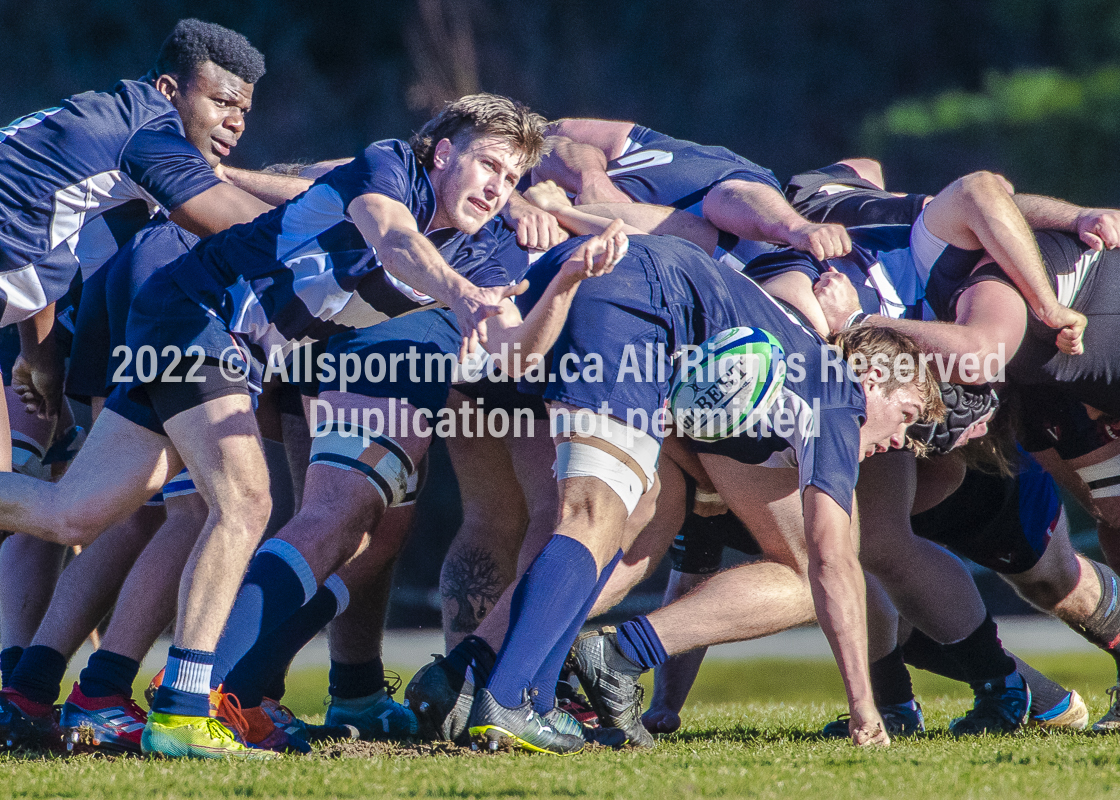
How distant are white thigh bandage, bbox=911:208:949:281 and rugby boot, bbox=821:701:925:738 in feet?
4.35

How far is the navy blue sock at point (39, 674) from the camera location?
345 centimetres

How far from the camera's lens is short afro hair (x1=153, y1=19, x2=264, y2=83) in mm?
3881

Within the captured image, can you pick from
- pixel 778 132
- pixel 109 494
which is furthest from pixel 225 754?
pixel 778 132

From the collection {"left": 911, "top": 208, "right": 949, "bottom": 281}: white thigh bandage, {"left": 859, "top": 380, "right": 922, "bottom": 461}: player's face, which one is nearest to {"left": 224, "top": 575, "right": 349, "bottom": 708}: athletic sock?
{"left": 859, "top": 380, "right": 922, "bottom": 461}: player's face

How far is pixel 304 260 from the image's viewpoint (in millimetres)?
3287

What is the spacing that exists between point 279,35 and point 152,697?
574 inches

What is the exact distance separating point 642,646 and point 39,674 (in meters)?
1.67

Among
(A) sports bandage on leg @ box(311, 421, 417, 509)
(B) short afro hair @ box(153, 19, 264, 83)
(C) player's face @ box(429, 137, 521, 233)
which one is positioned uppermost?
(B) short afro hair @ box(153, 19, 264, 83)

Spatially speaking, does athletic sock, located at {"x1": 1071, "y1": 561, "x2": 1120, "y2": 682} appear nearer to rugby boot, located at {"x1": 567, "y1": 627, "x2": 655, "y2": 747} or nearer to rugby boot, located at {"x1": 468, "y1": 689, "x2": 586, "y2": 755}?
rugby boot, located at {"x1": 567, "y1": 627, "x2": 655, "y2": 747}

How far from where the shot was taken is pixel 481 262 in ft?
11.7

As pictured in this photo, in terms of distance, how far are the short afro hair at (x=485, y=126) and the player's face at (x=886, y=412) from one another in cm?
113

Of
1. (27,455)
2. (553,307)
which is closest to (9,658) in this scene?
(27,455)

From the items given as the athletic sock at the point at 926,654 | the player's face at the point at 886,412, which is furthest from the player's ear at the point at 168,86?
the athletic sock at the point at 926,654

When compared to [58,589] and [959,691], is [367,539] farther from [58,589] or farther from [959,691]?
[959,691]
